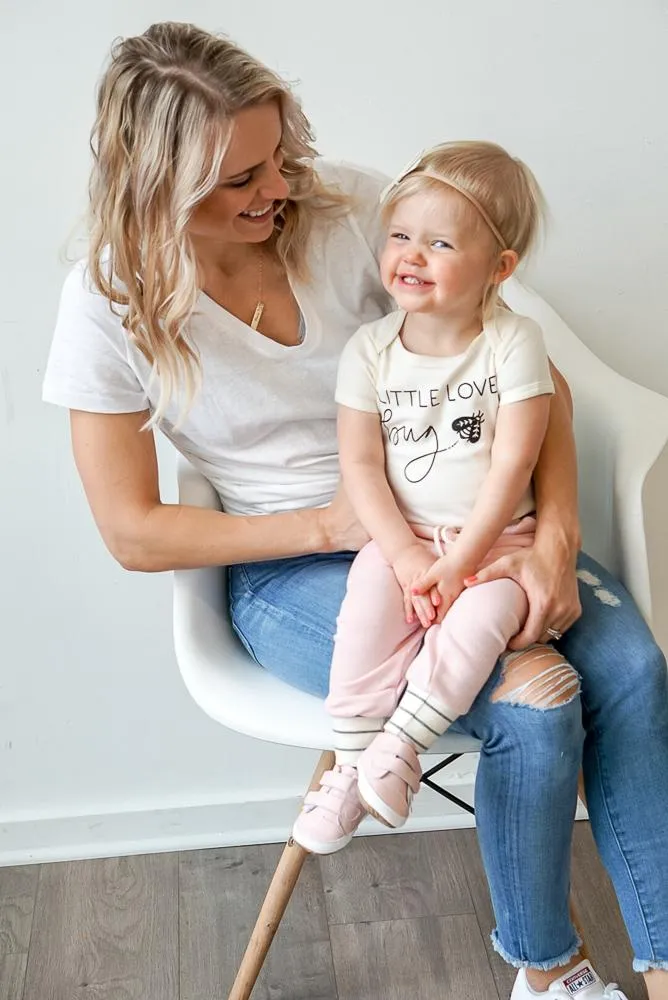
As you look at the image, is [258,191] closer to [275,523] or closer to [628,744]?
[275,523]

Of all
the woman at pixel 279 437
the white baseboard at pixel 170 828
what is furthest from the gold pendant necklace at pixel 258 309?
the white baseboard at pixel 170 828

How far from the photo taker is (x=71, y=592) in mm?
1704

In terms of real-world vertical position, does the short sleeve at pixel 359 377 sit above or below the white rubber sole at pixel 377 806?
above

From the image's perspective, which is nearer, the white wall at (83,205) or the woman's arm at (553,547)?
the woman's arm at (553,547)

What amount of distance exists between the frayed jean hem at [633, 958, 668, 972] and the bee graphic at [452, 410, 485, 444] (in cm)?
55

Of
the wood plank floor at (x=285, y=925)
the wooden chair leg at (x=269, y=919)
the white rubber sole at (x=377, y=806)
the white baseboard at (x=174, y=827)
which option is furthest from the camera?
the white baseboard at (x=174, y=827)

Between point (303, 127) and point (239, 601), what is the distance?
1.75 feet

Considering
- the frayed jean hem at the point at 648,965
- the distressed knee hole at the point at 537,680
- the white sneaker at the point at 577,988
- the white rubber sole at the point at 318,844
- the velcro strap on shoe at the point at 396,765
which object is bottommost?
the white sneaker at the point at 577,988

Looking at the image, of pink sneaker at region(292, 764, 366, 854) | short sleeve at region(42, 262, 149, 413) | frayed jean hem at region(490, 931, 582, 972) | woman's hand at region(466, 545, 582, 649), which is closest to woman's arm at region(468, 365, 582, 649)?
woman's hand at region(466, 545, 582, 649)

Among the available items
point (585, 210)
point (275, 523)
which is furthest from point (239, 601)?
point (585, 210)

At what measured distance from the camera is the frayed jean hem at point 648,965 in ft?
3.84

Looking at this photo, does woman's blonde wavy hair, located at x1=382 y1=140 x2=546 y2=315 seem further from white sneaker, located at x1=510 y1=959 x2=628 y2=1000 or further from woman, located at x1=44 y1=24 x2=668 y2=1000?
white sneaker, located at x1=510 y1=959 x2=628 y2=1000

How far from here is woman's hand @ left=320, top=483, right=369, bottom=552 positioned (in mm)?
1283

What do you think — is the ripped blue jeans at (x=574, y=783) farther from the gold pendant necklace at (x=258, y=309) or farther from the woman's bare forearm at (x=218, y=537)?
the gold pendant necklace at (x=258, y=309)
